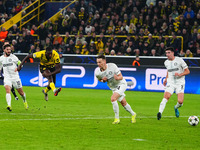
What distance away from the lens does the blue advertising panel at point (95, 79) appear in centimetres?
2398

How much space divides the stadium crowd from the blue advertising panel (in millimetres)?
1767

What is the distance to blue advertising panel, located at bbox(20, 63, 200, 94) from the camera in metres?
24.0

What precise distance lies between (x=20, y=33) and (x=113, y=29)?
22.4 feet

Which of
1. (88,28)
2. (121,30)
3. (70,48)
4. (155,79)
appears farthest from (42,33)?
(155,79)

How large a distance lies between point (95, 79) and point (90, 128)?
14200 millimetres

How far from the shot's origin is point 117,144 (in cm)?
938

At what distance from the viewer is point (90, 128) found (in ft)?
38.0

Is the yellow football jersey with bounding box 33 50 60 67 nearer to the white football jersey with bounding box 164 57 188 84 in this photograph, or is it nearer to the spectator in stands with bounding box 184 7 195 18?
the white football jersey with bounding box 164 57 188 84

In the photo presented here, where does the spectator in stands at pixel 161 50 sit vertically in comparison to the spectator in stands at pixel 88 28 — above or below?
below

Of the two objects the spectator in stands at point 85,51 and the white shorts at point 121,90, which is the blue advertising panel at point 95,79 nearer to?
the spectator in stands at point 85,51

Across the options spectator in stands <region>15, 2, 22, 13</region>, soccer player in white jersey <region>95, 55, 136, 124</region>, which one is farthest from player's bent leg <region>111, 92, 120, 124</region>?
spectator in stands <region>15, 2, 22, 13</region>

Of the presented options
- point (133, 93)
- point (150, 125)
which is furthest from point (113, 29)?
point (150, 125)

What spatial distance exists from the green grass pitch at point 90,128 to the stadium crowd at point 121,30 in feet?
26.5

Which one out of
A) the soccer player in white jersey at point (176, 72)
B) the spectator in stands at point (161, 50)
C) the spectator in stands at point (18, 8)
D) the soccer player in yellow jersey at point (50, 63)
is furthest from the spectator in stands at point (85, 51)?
the soccer player in white jersey at point (176, 72)
